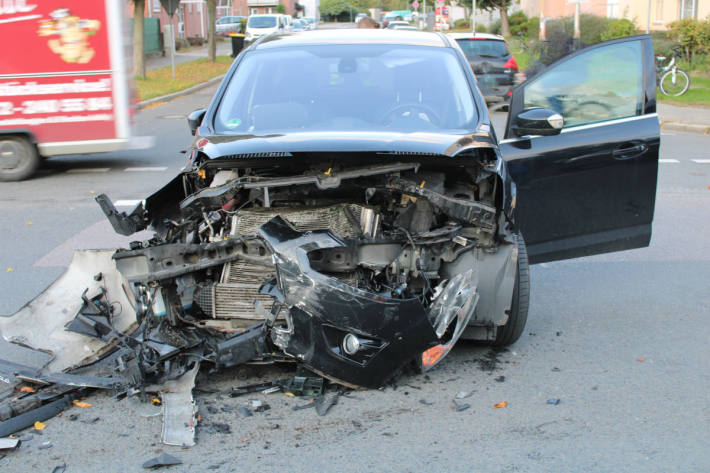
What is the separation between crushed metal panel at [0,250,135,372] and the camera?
438 cm

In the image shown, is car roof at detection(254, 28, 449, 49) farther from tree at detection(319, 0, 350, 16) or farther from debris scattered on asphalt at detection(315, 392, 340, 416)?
tree at detection(319, 0, 350, 16)

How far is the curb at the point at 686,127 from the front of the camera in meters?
14.9

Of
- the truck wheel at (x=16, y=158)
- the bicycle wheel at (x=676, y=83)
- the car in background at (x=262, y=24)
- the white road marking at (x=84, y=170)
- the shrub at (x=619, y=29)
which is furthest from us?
the car in background at (x=262, y=24)

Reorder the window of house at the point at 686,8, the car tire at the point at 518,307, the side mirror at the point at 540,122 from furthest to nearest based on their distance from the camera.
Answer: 1. the window of house at the point at 686,8
2. the side mirror at the point at 540,122
3. the car tire at the point at 518,307

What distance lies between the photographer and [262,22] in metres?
42.4

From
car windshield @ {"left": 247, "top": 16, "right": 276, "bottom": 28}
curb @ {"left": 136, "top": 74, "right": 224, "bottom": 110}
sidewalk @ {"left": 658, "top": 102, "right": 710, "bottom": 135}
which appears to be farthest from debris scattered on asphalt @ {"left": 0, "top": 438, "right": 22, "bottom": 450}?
car windshield @ {"left": 247, "top": 16, "right": 276, "bottom": 28}

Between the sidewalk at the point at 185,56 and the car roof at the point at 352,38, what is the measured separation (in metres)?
27.0

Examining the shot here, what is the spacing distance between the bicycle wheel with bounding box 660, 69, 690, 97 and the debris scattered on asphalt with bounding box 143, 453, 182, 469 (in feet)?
62.7

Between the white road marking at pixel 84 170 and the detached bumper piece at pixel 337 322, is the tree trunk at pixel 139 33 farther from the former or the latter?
the detached bumper piece at pixel 337 322

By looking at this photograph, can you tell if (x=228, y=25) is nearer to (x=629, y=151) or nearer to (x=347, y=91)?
(x=347, y=91)

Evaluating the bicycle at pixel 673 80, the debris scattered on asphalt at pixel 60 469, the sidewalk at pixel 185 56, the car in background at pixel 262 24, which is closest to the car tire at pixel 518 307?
the debris scattered on asphalt at pixel 60 469

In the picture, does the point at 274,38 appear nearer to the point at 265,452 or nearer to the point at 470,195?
the point at 470,195

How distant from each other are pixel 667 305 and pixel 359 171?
2860 millimetres

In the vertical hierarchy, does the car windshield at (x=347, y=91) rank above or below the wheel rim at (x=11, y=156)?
above
